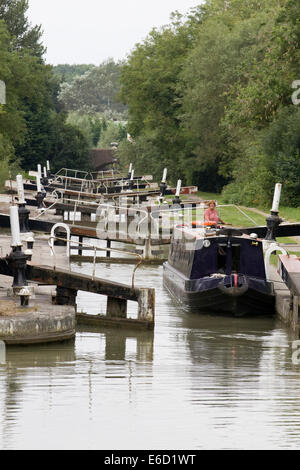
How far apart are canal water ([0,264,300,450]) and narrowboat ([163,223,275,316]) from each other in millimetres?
910

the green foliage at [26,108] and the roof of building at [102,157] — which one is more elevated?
the green foliage at [26,108]

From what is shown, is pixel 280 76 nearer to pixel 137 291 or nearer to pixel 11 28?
pixel 137 291

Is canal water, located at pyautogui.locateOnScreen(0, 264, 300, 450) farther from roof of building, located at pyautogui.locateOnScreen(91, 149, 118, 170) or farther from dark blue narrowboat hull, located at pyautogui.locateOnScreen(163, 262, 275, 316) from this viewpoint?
roof of building, located at pyautogui.locateOnScreen(91, 149, 118, 170)

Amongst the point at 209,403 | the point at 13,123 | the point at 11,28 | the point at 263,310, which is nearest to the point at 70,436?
the point at 209,403

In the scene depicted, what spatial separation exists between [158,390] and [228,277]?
8.32 metres

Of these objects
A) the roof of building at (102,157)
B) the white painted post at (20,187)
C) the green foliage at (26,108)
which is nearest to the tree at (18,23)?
the green foliage at (26,108)

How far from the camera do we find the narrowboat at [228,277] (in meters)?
25.5

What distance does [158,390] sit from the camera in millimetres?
17453

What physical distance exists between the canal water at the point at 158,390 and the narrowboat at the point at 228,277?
0.91m

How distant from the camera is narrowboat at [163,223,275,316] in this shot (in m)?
25.5

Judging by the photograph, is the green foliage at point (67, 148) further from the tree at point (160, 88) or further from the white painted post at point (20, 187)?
the white painted post at point (20, 187)

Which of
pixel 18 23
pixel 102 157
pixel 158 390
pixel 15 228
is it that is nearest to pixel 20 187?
pixel 15 228

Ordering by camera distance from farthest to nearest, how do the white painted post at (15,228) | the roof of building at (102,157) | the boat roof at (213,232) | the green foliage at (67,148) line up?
the roof of building at (102,157) < the green foliage at (67,148) < the boat roof at (213,232) < the white painted post at (15,228)

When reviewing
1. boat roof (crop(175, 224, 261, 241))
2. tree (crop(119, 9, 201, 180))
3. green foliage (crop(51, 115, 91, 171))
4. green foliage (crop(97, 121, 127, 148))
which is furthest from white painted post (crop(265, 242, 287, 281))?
green foliage (crop(97, 121, 127, 148))
